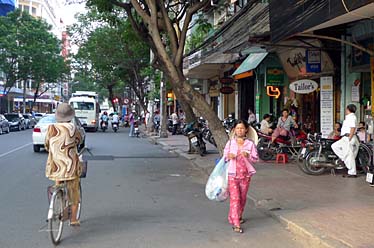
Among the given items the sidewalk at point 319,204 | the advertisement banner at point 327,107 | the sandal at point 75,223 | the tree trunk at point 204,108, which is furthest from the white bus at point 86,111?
the sandal at point 75,223

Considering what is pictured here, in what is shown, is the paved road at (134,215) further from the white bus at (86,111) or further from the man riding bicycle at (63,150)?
the white bus at (86,111)

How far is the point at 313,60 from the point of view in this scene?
15.2 meters

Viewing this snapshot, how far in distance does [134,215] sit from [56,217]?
2117mm

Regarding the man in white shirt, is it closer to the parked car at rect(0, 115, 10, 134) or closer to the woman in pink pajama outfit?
the woman in pink pajama outfit

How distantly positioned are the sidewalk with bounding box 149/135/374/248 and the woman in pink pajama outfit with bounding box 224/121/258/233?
2.84ft

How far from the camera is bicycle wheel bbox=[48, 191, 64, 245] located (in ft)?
20.5

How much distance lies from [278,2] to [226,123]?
1245 cm

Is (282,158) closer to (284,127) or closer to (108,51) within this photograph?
(284,127)

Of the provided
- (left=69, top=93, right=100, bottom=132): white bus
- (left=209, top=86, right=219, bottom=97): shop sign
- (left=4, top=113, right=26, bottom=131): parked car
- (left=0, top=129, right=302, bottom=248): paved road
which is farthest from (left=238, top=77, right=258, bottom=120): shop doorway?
(left=4, top=113, right=26, bottom=131): parked car

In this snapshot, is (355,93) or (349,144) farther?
(355,93)

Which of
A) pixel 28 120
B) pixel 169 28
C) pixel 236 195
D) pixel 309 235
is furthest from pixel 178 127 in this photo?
pixel 309 235

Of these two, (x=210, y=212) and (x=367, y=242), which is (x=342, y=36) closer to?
(x=210, y=212)

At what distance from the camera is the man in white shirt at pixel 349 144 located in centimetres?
1185

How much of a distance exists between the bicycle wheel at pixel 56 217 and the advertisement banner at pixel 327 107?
10533mm
